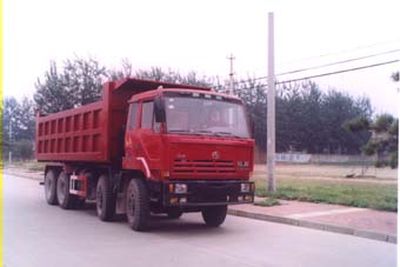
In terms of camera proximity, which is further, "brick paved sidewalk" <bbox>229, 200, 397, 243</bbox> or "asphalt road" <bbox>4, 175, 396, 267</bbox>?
"brick paved sidewalk" <bbox>229, 200, 397, 243</bbox>

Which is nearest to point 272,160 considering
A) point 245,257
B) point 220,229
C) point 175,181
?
point 220,229

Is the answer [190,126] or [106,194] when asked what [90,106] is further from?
[190,126]

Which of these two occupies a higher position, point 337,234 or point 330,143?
point 330,143

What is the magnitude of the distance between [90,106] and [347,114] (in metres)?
61.8

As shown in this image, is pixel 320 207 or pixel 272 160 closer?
pixel 320 207

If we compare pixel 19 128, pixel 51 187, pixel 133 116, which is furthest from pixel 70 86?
pixel 19 128

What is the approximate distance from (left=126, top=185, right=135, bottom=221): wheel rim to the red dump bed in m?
1.36

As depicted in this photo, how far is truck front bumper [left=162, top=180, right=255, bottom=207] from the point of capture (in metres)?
11.3

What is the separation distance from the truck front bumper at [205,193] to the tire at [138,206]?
2.56 feet

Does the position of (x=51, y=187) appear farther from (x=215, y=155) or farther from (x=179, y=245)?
(x=179, y=245)

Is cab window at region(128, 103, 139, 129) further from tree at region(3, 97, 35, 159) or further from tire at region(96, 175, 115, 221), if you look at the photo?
tree at region(3, 97, 35, 159)

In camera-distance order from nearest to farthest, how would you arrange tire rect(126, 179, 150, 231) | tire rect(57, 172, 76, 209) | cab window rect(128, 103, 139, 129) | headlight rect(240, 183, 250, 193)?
1. tire rect(126, 179, 150, 231)
2. headlight rect(240, 183, 250, 193)
3. cab window rect(128, 103, 139, 129)
4. tire rect(57, 172, 76, 209)

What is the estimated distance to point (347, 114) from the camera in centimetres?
7294

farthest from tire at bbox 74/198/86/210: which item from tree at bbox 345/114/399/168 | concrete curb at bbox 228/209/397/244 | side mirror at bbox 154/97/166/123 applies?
tree at bbox 345/114/399/168
